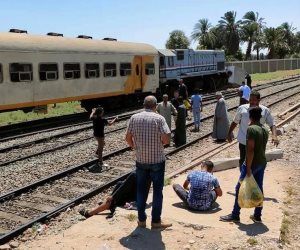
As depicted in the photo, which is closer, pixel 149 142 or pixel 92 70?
pixel 149 142

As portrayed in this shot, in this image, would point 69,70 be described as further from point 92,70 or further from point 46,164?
point 46,164

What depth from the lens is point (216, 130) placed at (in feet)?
49.2

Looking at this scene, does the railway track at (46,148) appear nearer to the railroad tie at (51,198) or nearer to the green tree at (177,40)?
the railroad tie at (51,198)

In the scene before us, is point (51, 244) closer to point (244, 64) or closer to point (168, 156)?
point (168, 156)

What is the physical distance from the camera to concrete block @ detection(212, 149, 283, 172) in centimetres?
1026

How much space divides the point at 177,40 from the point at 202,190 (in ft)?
201

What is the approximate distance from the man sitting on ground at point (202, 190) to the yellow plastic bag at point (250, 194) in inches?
31.6

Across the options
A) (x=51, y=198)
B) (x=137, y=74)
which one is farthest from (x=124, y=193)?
(x=137, y=74)

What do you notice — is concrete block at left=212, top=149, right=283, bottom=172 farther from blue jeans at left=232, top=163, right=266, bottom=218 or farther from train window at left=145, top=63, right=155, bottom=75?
train window at left=145, top=63, right=155, bottom=75

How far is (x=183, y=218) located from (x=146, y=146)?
1.49 m

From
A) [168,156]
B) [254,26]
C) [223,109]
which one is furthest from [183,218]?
[254,26]

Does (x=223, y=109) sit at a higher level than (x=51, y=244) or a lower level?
higher

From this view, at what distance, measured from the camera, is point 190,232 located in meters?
6.29

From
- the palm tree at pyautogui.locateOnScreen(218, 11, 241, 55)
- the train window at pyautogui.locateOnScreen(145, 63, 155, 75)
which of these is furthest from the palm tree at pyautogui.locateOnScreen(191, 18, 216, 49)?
the train window at pyautogui.locateOnScreen(145, 63, 155, 75)
